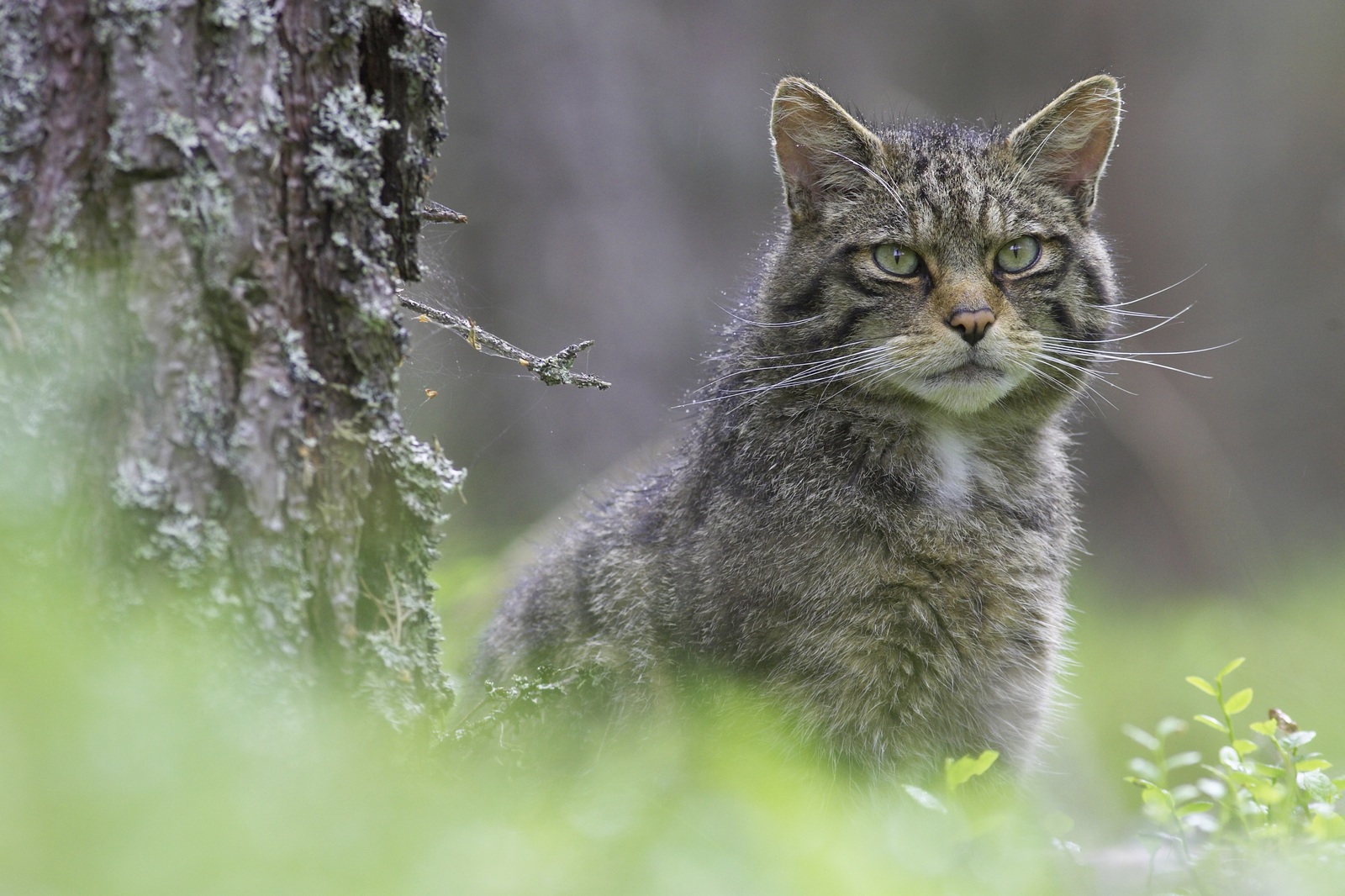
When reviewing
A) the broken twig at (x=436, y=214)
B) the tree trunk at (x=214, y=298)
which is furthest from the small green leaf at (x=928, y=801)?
the broken twig at (x=436, y=214)

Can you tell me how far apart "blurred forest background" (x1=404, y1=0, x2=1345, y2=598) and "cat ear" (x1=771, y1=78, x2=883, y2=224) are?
10.9ft

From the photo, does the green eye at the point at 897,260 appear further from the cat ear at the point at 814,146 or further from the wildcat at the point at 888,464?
the cat ear at the point at 814,146

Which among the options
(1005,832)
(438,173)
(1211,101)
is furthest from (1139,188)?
(1005,832)

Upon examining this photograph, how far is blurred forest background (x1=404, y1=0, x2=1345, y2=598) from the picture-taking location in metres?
7.06

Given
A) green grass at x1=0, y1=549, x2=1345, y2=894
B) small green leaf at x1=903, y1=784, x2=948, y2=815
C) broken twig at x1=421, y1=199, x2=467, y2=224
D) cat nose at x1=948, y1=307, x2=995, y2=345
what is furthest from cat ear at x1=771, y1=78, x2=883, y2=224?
small green leaf at x1=903, y1=784, x2=948, y2=815

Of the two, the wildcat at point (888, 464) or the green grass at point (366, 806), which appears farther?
the wildcat at point (888, 464)

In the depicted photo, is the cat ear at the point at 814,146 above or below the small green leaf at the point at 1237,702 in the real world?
above

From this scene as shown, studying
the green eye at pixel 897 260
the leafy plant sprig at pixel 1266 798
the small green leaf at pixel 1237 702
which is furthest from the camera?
the green eye at pixel 897 260

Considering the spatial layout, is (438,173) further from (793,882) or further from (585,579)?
(793,882)

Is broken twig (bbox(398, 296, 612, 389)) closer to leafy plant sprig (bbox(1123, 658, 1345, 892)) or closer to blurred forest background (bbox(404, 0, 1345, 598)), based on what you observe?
leafy plant sprig (bbox(1123, 658, 1345, 892))

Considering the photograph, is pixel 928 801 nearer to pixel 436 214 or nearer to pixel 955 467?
pixel 955 467

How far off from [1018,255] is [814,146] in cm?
73

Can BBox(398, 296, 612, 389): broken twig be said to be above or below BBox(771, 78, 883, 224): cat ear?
below

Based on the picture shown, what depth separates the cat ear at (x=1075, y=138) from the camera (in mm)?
3486
